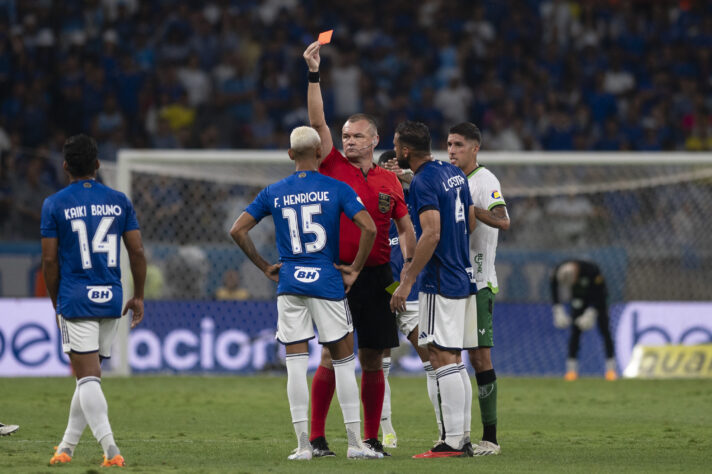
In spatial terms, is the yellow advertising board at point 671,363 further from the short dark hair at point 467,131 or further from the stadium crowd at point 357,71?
the short dark hair at point 467,131

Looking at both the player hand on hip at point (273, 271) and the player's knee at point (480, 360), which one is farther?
the player's knee at point (480, 360)

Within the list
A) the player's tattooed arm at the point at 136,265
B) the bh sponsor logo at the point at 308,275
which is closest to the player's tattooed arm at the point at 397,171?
the bh sponsor logo at the point at 308,275

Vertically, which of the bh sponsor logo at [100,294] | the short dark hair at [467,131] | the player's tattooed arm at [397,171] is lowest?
the bh sponsor logo at [100,294]

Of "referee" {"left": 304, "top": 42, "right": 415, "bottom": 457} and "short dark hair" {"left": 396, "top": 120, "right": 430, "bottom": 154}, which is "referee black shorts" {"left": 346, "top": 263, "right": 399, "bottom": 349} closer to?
"referee" {"left": 304, "top": 42, "right": 415, "bottom": 457}

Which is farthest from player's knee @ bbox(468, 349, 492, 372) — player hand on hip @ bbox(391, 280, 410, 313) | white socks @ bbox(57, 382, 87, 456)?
white socks @ bbox(57, 382, 87, 456)

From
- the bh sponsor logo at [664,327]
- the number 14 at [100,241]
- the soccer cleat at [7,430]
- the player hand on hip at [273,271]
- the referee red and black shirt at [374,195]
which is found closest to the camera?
the number 14 at [100,241]

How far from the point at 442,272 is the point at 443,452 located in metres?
1.30

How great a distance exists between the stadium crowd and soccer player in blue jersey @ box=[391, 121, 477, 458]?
538 inches

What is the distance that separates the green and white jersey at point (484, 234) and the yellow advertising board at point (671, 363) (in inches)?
381

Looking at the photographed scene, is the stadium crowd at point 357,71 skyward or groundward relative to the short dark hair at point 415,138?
skyward

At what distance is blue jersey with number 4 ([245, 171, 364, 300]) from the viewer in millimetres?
8180

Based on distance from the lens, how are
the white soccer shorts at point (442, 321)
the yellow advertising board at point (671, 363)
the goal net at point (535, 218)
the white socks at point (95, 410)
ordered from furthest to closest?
the goal net at point (535, 218), the yellow advertising board at point (671, 363), the white soccer shorts at point (442, 321), the white socks at point (95, 410)

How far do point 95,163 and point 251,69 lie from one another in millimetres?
16226

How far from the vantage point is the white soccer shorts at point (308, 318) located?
8.20 metres
